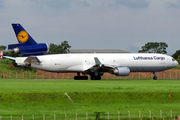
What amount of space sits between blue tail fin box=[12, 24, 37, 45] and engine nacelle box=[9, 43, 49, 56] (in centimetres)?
77

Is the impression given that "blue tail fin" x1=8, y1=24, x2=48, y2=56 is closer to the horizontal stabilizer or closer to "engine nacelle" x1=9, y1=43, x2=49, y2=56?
"engine nacelle" x1=9, y1=43, x2=49, y2=56

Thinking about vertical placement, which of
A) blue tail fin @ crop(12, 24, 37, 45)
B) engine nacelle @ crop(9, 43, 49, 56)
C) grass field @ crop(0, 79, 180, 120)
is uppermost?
blue tail fin @ crop(12, 24, 37, 45)

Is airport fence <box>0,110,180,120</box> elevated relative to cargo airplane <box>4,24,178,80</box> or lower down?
lower down

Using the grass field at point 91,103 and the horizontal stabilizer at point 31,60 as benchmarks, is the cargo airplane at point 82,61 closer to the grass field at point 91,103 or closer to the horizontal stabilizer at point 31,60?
the horizontal stabilizer at point 31,60

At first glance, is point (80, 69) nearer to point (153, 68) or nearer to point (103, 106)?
point (153, 68)

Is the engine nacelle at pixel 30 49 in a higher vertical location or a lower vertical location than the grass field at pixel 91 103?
higher

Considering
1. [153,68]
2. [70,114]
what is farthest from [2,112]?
[153,68]

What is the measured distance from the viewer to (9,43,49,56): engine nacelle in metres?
59.4

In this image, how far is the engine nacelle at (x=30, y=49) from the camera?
195 feet

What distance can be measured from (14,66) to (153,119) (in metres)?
73.9

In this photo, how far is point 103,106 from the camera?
32.3 meters

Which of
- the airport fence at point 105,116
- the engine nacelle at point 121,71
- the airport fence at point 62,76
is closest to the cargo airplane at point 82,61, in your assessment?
the engine nacelle at point 121,71

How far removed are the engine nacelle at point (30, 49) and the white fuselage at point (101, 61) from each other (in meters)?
1.06

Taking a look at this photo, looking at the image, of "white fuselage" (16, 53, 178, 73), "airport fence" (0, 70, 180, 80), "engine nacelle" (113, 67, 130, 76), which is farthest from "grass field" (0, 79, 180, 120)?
"airport fence" (0, 70, 180, 80)
